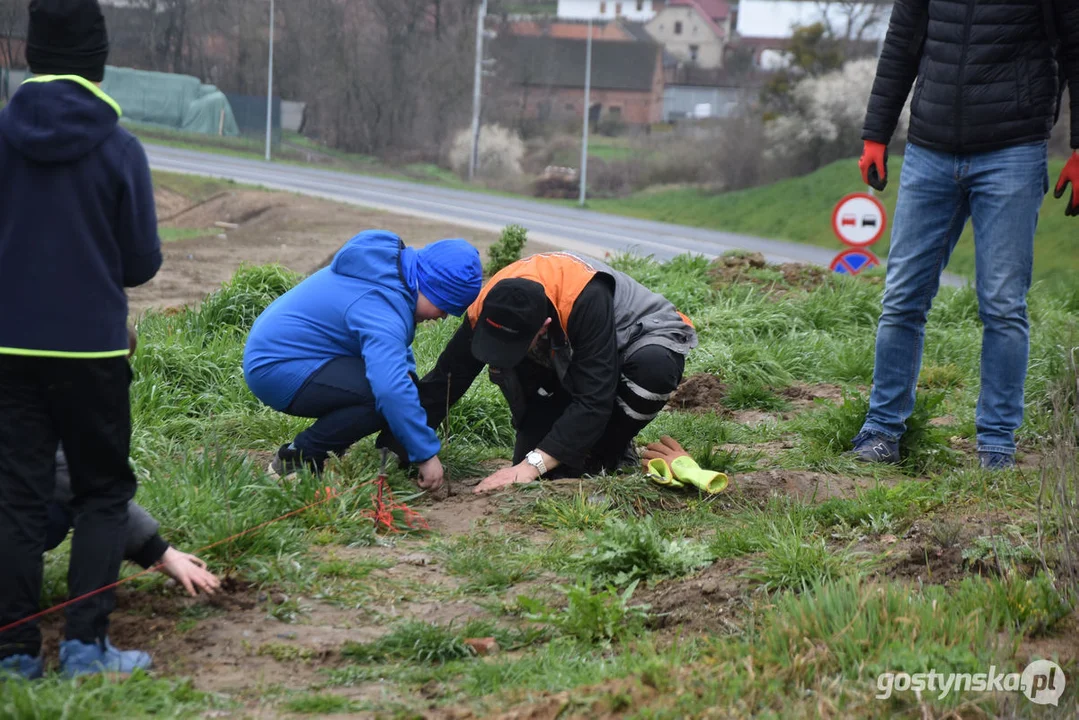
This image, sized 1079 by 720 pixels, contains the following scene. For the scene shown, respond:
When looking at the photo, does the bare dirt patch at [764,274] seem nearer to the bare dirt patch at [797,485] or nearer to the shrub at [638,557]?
the bare dirt patch at [797,485]

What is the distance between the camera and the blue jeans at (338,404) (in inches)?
184

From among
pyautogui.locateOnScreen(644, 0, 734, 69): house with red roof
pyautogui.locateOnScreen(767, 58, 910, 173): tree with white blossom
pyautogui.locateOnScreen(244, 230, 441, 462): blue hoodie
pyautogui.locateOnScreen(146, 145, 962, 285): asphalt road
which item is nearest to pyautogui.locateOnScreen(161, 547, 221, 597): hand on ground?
pyautogui.locateOnScreen(244, 230, 441, 462): blue hoodie

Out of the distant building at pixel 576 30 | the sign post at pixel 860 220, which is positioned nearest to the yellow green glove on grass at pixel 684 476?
the sign post at pixel 860 220

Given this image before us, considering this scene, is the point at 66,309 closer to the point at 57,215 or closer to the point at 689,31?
the point at 57,215

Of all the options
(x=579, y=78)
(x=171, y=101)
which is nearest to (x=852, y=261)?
(x=171, y=101)

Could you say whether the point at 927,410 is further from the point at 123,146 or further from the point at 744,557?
the point at 123,146

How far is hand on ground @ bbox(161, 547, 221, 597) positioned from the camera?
3.42m

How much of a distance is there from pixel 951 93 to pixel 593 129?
52.3 metres

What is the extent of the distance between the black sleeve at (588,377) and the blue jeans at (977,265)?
1.36m

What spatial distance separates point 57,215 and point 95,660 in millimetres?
1154

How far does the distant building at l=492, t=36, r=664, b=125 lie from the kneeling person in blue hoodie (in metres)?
45.4

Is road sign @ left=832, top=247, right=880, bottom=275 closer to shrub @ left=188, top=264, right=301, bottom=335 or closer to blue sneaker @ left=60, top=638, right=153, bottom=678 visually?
shrub @ left=188, top=264, right=301, bottom=335

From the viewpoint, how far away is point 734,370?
7.24m

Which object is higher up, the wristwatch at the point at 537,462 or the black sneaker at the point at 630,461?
the wristwatch at the point at 537,462
